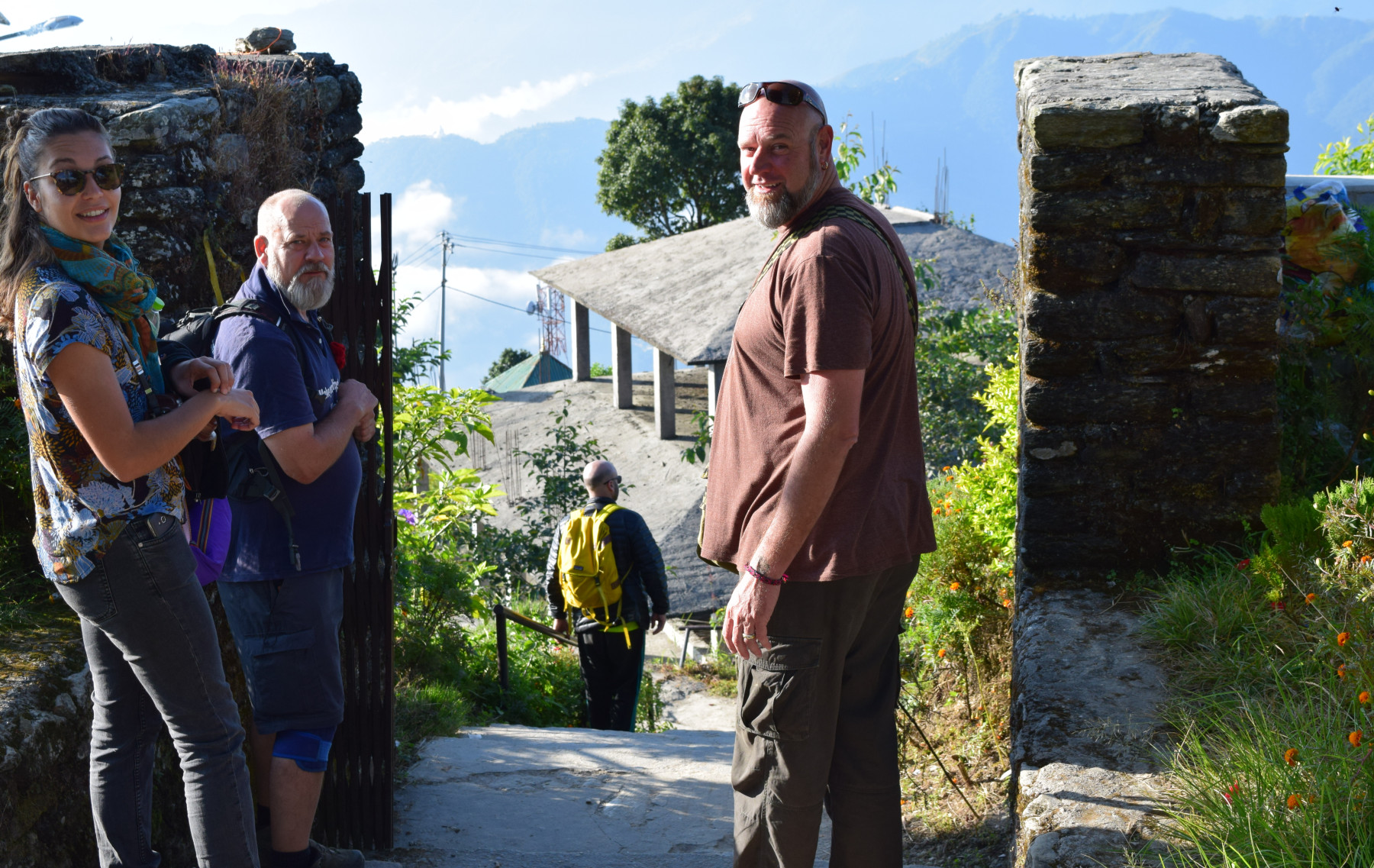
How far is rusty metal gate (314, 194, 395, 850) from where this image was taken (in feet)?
11.5

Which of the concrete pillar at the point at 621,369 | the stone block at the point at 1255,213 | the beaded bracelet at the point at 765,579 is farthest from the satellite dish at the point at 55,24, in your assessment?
the concrete pillar at the point at 621,369

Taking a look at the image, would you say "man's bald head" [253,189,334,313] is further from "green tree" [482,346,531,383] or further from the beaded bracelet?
"green tree" [482,346,531,383]

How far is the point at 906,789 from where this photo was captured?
4.05m

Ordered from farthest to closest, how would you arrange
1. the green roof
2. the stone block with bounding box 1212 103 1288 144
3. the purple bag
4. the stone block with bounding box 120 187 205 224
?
the green roof → the stone block with bounding box 1212 103 1288 144 → the stone block with bounding box 120 187 205 224 → the purple bag

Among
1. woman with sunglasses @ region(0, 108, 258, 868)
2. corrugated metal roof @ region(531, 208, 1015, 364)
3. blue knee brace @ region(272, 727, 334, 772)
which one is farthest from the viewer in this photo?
corrugated metal roof @ region(531, 208, 1015, 364)

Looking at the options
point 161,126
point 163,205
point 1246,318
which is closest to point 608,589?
point 163,205

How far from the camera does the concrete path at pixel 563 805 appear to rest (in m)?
3.50

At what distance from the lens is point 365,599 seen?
3.56 metres

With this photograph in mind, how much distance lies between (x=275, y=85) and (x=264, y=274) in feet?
4.97

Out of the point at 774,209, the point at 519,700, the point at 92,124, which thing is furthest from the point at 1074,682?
the point at 519,700

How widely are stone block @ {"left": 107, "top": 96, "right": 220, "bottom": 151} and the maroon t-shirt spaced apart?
79.2 inches

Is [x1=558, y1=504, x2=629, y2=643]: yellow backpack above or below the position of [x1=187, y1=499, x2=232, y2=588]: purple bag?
below

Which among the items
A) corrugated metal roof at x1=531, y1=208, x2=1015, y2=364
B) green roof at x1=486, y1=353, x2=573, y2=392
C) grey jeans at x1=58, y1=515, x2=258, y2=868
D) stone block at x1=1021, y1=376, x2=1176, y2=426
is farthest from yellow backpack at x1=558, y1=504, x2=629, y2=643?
green roof at x1=486, y1=353, x2=573, y2=392

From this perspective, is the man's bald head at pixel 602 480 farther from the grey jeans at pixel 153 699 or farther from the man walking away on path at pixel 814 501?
the grey jeans at pixel 153 699
